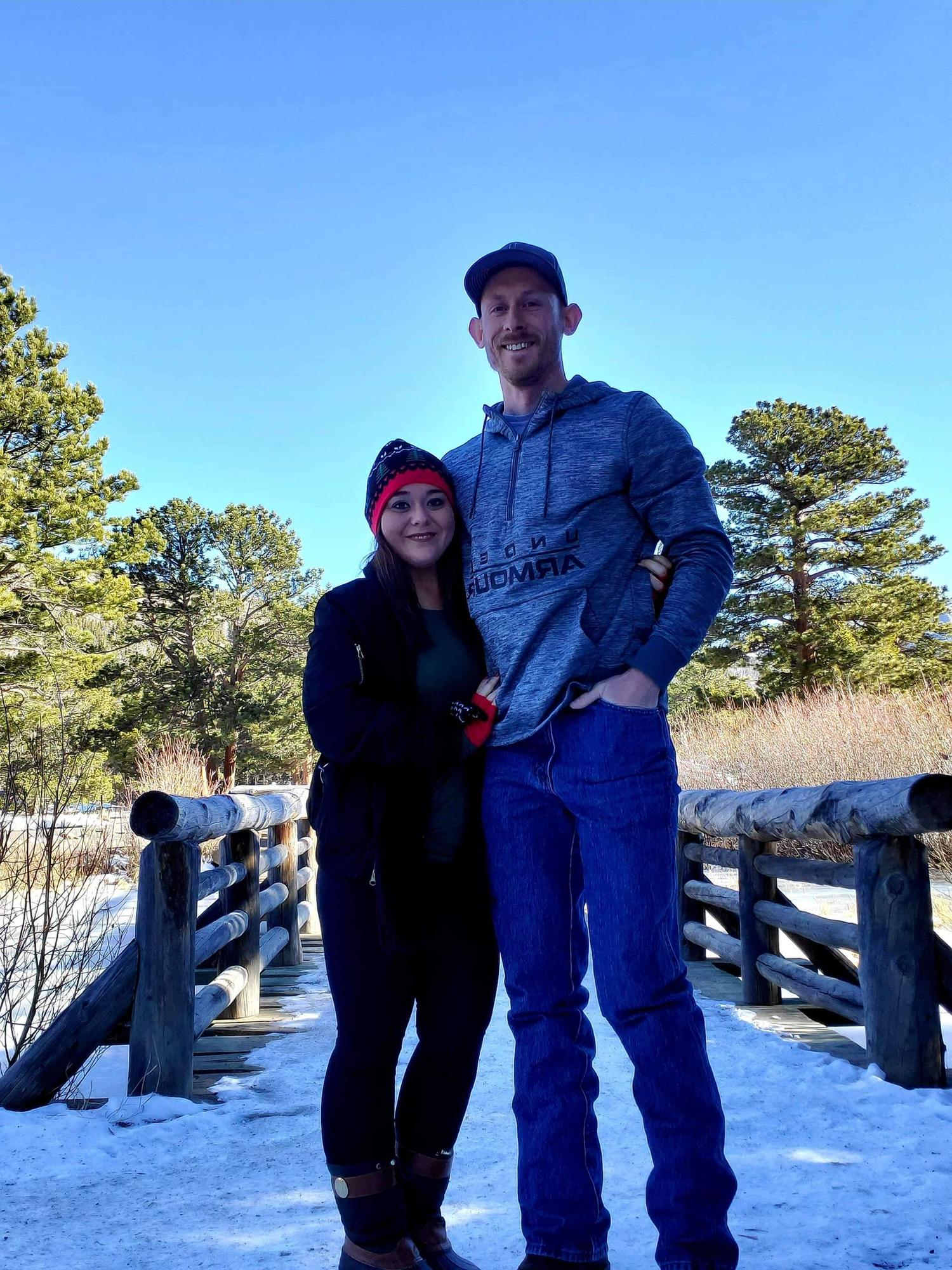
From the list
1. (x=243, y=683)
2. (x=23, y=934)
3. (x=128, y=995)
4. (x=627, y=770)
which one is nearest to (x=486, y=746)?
(x=627, y=770)

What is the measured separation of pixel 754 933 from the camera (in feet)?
14.8

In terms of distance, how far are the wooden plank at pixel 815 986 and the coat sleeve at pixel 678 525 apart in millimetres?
1994

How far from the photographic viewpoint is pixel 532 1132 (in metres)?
1.78

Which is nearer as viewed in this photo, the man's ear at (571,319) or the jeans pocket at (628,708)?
the jeans pocket at (628,708)

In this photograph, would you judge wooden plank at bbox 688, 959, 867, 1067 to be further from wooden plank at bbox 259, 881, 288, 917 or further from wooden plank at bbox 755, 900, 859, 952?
wooden plank at bbox 259, 881, 288, 917

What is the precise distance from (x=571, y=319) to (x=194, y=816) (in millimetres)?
2067

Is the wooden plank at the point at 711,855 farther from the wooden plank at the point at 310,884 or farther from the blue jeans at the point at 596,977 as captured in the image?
the blue jeans at the point at 596,977

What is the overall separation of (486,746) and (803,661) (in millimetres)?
22784

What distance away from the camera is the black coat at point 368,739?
193cm

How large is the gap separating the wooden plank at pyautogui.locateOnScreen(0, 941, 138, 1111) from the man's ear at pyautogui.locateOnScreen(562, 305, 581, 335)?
7.61 feet

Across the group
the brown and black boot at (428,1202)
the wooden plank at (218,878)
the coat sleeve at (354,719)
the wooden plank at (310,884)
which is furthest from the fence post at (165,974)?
the wooden plank at (310,884)

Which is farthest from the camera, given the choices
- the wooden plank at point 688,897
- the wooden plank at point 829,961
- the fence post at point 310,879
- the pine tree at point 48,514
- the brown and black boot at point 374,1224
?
the pine tree at point 48,514

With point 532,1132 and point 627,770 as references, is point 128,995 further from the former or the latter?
point 627,770

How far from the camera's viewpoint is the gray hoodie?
1911 millimetres
